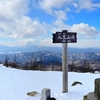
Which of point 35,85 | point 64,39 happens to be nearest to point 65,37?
point 64,39

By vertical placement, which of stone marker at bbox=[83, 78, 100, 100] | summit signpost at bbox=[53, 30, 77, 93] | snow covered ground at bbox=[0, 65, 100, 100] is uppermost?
summit signpost at bbox=[53, 30, 77, 93]

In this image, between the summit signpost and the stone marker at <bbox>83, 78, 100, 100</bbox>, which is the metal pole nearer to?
the summit signpost

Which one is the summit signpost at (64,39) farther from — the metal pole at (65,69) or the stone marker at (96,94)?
the stone marker at (96,94)

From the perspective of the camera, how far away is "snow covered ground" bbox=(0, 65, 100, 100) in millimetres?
6362

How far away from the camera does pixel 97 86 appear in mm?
3600

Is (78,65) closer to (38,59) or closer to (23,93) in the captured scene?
(38,59)

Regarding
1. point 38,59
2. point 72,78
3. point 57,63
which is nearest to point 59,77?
point 72,78

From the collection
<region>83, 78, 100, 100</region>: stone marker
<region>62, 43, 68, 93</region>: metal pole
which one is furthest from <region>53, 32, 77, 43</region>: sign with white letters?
<region>83, 78, 100, 100</region>: stone marker

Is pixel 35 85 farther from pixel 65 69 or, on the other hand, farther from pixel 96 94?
pixel 96 94

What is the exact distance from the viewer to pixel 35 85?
7645mm

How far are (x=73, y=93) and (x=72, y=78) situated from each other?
2463mm

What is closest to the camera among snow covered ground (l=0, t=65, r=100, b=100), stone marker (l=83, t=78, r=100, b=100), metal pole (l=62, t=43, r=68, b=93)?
stone marker (l=83, t=78, r=100, b=100)

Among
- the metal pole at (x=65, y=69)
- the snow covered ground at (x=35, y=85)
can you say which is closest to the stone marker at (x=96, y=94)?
the snow covered ground at (x=35, y=85)

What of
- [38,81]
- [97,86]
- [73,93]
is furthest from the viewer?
[38,81]
